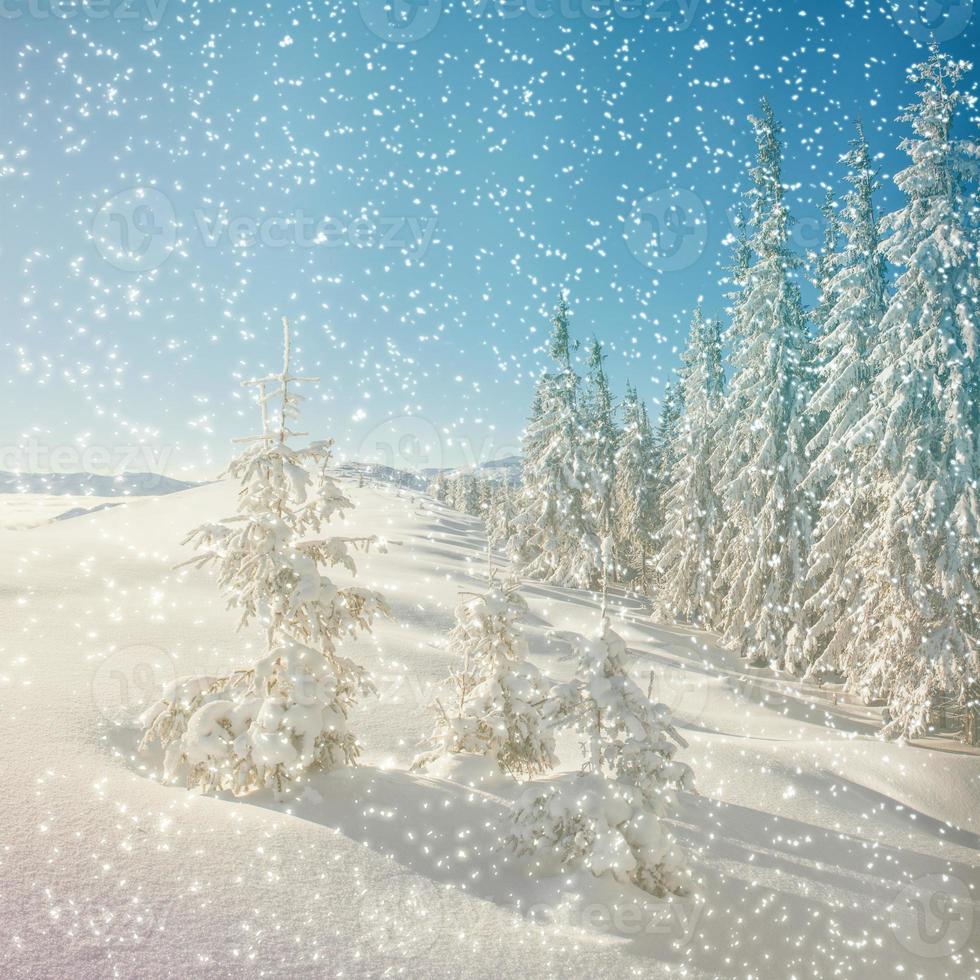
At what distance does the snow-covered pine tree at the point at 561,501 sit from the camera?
3209 cm

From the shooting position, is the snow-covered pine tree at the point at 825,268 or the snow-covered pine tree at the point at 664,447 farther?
the snow-covered pine tree at the point at 664,447

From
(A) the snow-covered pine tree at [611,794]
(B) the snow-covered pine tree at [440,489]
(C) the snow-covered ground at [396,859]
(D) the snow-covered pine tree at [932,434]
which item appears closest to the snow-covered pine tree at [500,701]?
(C) the snow-covered ground at [396,859]

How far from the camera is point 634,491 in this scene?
133 feet

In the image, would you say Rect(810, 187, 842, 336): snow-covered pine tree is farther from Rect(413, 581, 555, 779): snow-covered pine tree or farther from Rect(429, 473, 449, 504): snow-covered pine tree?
Rect(429, 473, 449, 504): snow-covered pine tree

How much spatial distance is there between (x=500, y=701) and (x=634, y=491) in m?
33.5

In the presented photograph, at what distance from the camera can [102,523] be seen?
116ft

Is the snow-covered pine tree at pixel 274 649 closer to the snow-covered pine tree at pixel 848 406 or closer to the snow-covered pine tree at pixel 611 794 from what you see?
the snow-covered pine tree at pixel 611 794

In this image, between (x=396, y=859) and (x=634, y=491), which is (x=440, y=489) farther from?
(x=396, y=859)

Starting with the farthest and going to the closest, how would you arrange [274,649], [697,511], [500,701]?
[697,511]
[500,701]
[274,649]

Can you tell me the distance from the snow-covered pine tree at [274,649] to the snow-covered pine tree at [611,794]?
2.87 m

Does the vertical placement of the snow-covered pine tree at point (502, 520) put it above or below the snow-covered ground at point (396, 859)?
above

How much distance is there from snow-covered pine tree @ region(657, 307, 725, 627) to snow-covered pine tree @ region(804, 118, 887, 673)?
8039mm

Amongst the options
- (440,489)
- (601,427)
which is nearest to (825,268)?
(601,427)

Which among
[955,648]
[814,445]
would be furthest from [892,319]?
[955,648]
